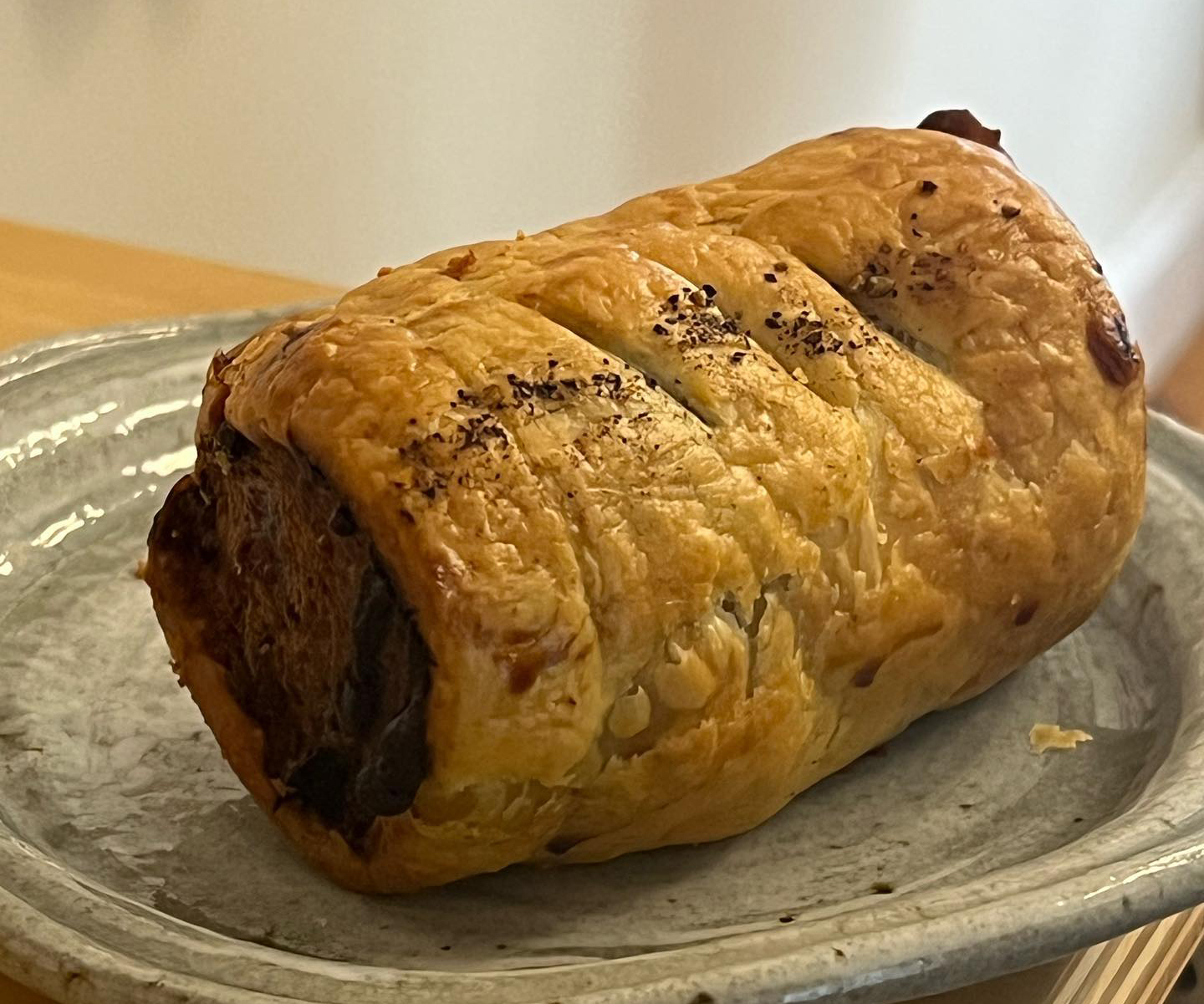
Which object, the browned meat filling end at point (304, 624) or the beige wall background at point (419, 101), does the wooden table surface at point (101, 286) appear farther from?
the browned meat filling end at point (304, 624)

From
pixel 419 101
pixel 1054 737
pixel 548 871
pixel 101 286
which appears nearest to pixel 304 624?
pixel 548 871

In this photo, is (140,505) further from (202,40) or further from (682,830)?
(202,40)

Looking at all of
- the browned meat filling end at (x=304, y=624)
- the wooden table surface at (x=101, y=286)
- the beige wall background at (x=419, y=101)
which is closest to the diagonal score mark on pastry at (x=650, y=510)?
the browned meat filling end at (x=304, y=624)

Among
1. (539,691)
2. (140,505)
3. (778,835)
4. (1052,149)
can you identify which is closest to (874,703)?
(778,835)

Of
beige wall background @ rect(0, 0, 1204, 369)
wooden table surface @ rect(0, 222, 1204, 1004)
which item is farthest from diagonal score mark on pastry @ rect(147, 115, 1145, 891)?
beige wall background @ rect(0, 0, 1204, 369)

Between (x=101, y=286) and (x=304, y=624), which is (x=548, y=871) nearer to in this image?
(x=304, y=624)

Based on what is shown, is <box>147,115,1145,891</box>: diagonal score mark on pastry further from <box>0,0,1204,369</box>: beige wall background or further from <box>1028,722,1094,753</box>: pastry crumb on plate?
<box>0,0,1204,369</box>: beige wall background
